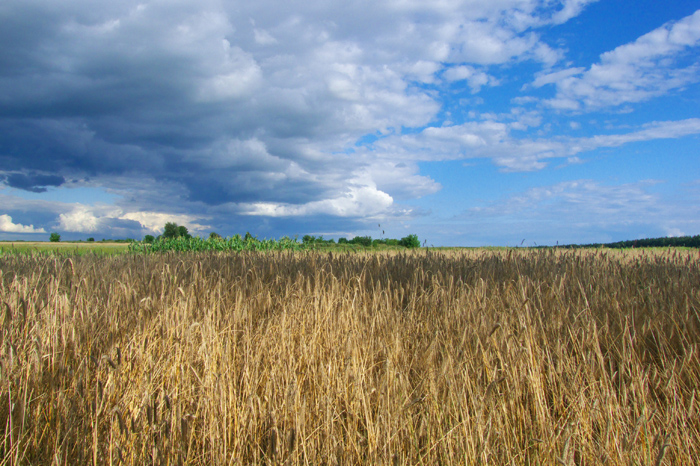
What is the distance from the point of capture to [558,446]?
225cm

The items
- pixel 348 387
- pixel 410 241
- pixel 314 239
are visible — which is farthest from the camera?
pixel 410 241

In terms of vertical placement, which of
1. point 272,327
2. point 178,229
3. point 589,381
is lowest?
point 589,381

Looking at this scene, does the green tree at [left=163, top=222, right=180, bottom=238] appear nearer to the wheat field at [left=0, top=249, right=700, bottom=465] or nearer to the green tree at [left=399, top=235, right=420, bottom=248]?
the green tree at [left=399, top=235, right=420, bottom=248]

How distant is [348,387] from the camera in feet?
8.78

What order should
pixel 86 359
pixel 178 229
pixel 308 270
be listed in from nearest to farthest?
1. pixel 86 359
2. pixel 308 270
3. pixel 178 229

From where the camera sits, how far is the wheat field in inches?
83.1

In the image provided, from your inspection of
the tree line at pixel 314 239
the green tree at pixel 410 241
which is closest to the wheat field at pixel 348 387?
the tree line at pixel 314 239

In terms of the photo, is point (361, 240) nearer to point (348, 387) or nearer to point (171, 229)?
point (171, 229)

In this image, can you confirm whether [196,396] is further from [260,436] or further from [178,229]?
[178,229]

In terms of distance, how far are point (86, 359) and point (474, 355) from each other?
294cm

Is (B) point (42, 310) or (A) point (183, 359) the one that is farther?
(B) point (42, 310)

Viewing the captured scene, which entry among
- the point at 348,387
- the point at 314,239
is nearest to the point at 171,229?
the point at 314,239

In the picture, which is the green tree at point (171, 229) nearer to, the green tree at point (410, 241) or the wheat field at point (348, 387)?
the green tree at point (410, 241)

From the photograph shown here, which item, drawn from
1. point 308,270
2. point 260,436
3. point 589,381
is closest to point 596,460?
point 589,381
